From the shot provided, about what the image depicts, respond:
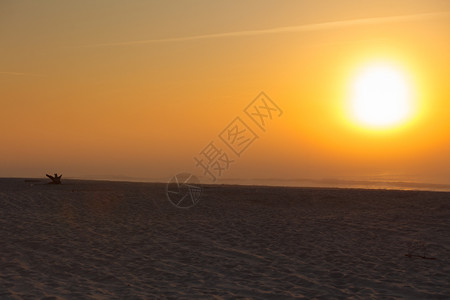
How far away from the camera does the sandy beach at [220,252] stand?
9.22 m

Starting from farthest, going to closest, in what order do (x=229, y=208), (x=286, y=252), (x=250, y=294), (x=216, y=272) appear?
(x=229, y=208) → (x=286, y=252) → (x=216, y=272) → (x=250, y=294)

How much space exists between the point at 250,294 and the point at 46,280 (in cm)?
423

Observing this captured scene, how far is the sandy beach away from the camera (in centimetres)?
922

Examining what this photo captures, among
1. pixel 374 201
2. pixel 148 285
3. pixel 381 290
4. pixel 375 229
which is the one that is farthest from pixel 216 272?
pixel 374 201

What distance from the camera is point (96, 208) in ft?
67.4

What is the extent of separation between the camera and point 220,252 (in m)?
12.6

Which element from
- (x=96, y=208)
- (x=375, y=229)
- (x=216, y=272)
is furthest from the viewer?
(x=96, y=208)

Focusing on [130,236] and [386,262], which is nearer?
[386,262]

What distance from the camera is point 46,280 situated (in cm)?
961

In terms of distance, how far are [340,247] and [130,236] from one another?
20.7 feet

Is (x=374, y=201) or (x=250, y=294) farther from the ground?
(x=374, y=201)

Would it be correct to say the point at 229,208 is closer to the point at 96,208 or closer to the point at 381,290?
the point at 96,208

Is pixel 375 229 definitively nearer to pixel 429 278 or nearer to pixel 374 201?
pixel 429 278

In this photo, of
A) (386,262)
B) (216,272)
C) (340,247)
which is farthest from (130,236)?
(386,262)
